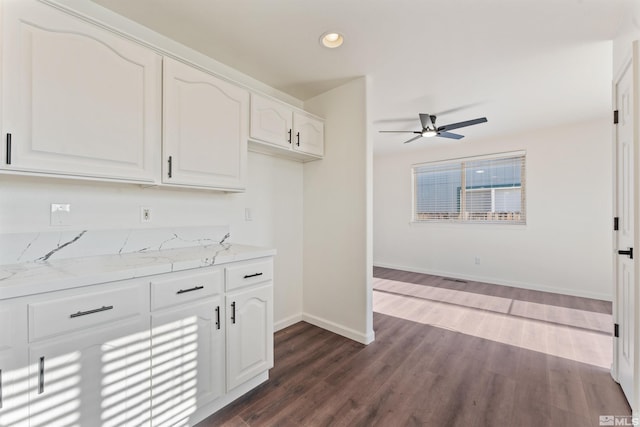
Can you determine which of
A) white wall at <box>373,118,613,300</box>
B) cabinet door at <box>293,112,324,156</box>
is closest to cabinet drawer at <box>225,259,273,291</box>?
cabinet door at <box>293,112,324,156</box>

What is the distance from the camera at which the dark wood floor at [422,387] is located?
5.16ft

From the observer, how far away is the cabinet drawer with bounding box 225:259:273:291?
65.4 inches

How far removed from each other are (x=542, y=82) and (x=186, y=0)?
10.7 feet

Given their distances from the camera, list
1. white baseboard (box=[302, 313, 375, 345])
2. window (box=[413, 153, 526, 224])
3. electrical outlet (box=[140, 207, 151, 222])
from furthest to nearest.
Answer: window (box=[413, 153, 526, 224])
white baseboard (box=[302, 313, 375, 345])
electrical outlet (box=[140, 207, 151, 222])

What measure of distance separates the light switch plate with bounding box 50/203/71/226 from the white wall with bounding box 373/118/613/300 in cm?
516

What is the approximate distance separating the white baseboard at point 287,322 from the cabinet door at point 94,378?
147 centimetres

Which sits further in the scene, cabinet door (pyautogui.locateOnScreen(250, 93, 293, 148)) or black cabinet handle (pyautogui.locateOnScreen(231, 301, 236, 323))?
cabinet door (pyautogui.locateOnScreen(250, 93, 293, 148))

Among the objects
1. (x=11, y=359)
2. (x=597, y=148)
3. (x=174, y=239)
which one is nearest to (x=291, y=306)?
(x=174, y=239)

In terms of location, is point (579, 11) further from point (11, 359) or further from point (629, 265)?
point (11, 359)

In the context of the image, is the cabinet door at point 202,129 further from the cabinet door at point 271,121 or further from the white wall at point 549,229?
the white wall at point 549,229

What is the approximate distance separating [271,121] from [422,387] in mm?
2386

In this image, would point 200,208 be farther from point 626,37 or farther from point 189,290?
point 626,37

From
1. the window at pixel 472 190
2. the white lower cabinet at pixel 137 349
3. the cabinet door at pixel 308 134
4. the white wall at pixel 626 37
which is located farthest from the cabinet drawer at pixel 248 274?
the window at pixel 472 190

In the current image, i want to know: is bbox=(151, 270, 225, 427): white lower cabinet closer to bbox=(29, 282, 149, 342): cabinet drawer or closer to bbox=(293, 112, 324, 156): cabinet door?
bbox=(29, 282, 149, 342): cabinet drawer
